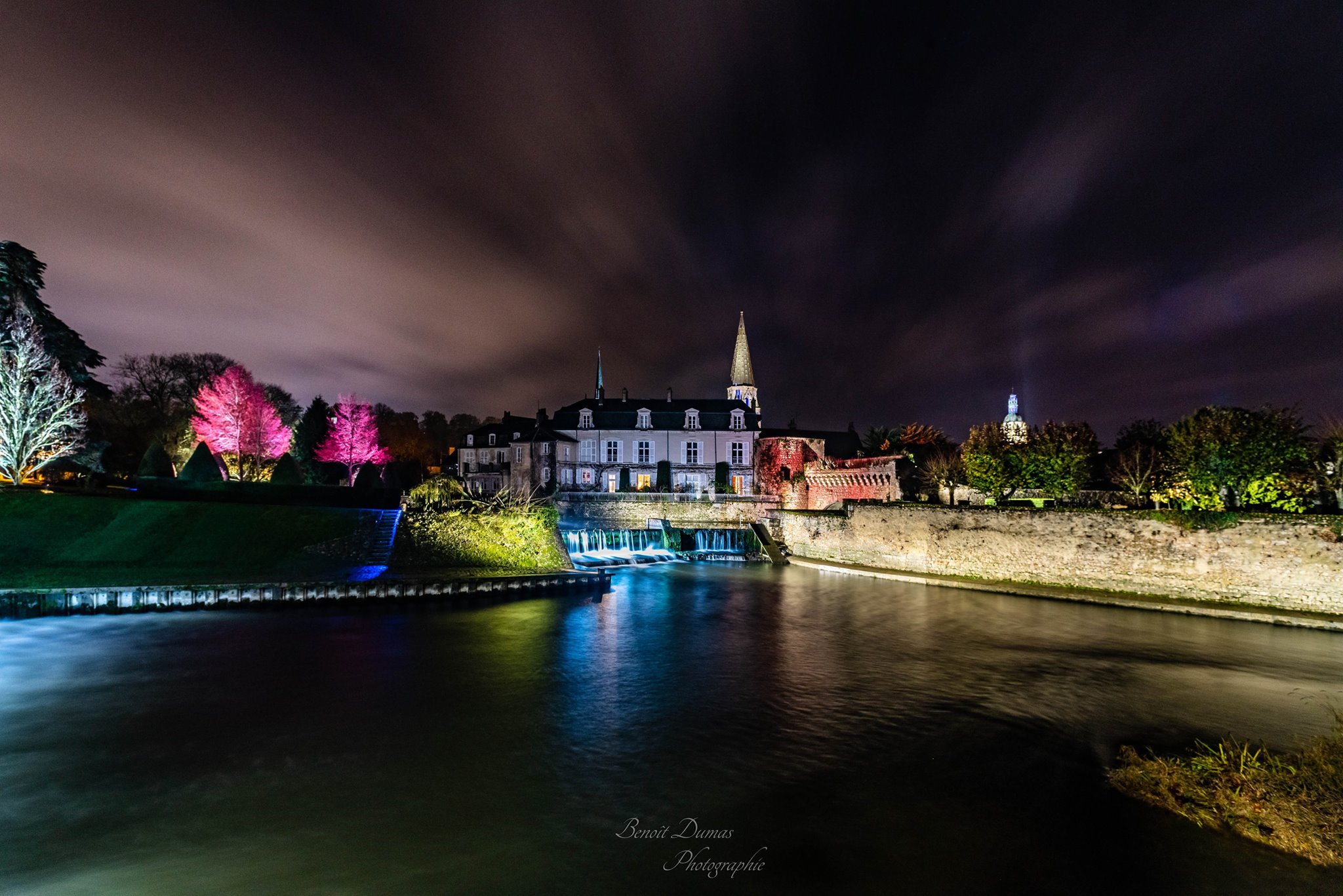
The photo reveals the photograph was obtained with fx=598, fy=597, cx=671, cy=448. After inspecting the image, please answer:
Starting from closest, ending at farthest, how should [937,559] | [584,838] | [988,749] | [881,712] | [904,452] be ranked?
[584,838]
[988,749]
[881,712]
[937,559]
[904,452]

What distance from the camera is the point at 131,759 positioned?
33.7 feet

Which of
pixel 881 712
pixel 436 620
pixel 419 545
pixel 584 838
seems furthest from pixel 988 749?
pixel 419 545

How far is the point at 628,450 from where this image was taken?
174 ft

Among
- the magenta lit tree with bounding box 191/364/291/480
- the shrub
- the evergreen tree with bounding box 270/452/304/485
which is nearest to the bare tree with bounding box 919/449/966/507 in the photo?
the shrub

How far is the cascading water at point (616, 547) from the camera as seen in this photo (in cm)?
3516

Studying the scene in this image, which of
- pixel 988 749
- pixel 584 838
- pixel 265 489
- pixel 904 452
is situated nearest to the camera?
pixel 584 838

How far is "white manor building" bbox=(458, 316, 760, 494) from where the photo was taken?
51719 millimetres

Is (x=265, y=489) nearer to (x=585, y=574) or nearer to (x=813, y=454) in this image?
(x=585, y=574)

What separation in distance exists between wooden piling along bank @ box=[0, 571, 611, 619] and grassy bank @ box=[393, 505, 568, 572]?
2.46 meters

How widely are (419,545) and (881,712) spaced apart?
68.5ft

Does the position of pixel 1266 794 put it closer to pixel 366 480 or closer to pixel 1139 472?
pixel 1139 472

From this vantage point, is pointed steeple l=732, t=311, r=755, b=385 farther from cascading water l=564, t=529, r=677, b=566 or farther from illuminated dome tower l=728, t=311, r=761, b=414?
→ cascading water l=564, t=529, r=677, b=566

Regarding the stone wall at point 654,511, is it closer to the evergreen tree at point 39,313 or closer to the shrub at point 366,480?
the shrub at point 366,480

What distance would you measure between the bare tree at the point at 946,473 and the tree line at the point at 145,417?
3674cm
